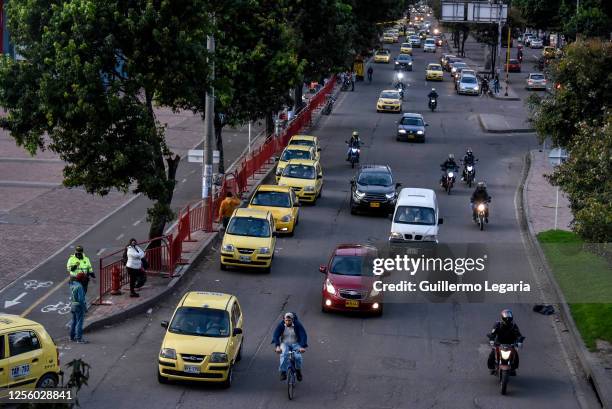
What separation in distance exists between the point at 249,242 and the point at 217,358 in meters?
10.5

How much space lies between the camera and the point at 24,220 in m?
37.6

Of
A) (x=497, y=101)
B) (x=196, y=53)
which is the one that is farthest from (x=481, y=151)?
(x=196, y=53)

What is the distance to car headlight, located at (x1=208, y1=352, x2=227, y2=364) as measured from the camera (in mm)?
21203

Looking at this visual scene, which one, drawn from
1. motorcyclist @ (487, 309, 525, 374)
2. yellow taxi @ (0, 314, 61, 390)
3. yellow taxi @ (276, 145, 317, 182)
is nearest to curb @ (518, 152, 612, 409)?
motorcyclist @ (487, 309, 525, 374)

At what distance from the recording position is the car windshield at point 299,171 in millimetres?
42781

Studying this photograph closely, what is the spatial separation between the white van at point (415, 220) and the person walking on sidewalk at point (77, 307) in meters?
12.7

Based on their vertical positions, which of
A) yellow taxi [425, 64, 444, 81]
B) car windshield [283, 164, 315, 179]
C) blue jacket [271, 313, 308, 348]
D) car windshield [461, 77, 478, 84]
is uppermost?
blue jacket [271, 313, 308, 348]

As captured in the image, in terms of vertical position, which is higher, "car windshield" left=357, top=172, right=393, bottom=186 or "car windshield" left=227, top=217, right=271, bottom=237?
"car windshield" left=227, top=217, right=271, bottom=237

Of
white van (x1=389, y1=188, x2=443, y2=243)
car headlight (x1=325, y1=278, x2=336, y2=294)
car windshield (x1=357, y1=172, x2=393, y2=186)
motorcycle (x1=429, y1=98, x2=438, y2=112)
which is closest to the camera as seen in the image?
car headlight (x1=325, y1=278, x2=336, y2=294)

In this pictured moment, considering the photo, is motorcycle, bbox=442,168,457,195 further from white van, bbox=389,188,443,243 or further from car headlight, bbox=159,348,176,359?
car headlight, bbox=159,348,176,359

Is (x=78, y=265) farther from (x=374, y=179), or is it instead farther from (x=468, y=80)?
(x=468, y=80)

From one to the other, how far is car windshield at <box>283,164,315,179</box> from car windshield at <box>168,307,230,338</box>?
20557 mm

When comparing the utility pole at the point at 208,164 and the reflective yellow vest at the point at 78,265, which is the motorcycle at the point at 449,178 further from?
the reflective yellow vest at the point at 78,265

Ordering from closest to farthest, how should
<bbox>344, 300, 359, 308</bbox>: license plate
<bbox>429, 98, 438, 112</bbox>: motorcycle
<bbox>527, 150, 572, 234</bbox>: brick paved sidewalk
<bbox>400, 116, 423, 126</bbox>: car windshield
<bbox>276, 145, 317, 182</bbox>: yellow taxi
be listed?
<bbox>344, 300, 359, 308</bbox>: license plate < <bbox>527, 150, 572, 234</bbox>: brick paved sidewalk < <bbox>276, 145, 317, 182</bbox>: yellow taxi < <bbox>400, 116, 423, 126</bbox>: car windshield < <bbox>429, 98, 438, 112</bbox>: motorcycle
